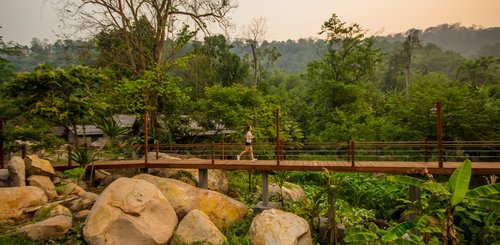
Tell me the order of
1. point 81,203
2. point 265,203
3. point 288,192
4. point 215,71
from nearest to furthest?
point 81,203, point 265,203, point 288,192, point 215,71

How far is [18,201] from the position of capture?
882cm

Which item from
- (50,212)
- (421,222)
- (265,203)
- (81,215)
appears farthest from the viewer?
(265,203)

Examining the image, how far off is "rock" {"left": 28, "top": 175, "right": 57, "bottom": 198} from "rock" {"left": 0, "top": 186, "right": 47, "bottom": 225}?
1.71 feet

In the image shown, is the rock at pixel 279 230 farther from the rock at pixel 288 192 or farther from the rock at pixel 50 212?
the rock at pixel 50 212

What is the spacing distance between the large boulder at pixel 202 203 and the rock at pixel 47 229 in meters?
3.05

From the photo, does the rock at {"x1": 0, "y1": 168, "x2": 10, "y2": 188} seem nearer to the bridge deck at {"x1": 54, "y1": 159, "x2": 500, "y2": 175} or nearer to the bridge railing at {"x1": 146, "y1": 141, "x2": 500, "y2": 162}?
the bridge deck at {"x1": 54, "y1": 159, "x2": 500, "y2": 175}

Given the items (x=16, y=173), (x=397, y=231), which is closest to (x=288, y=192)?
(x=397, y=231)

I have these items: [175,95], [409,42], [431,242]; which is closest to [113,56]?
[175,95]

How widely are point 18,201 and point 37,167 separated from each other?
6.94 feet

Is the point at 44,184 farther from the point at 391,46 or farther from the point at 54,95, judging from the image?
the point at 391,46

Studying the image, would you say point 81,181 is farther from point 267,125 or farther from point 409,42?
point 409,42

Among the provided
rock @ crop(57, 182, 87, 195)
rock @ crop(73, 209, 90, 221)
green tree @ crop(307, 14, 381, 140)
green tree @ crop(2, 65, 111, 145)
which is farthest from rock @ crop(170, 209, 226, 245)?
green tree @ crop(307, 14, 381, 140)

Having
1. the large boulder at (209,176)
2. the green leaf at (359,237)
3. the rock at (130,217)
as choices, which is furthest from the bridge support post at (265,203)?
the green leaf at (359,237)

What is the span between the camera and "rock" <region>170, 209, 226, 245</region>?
8.40 meters
